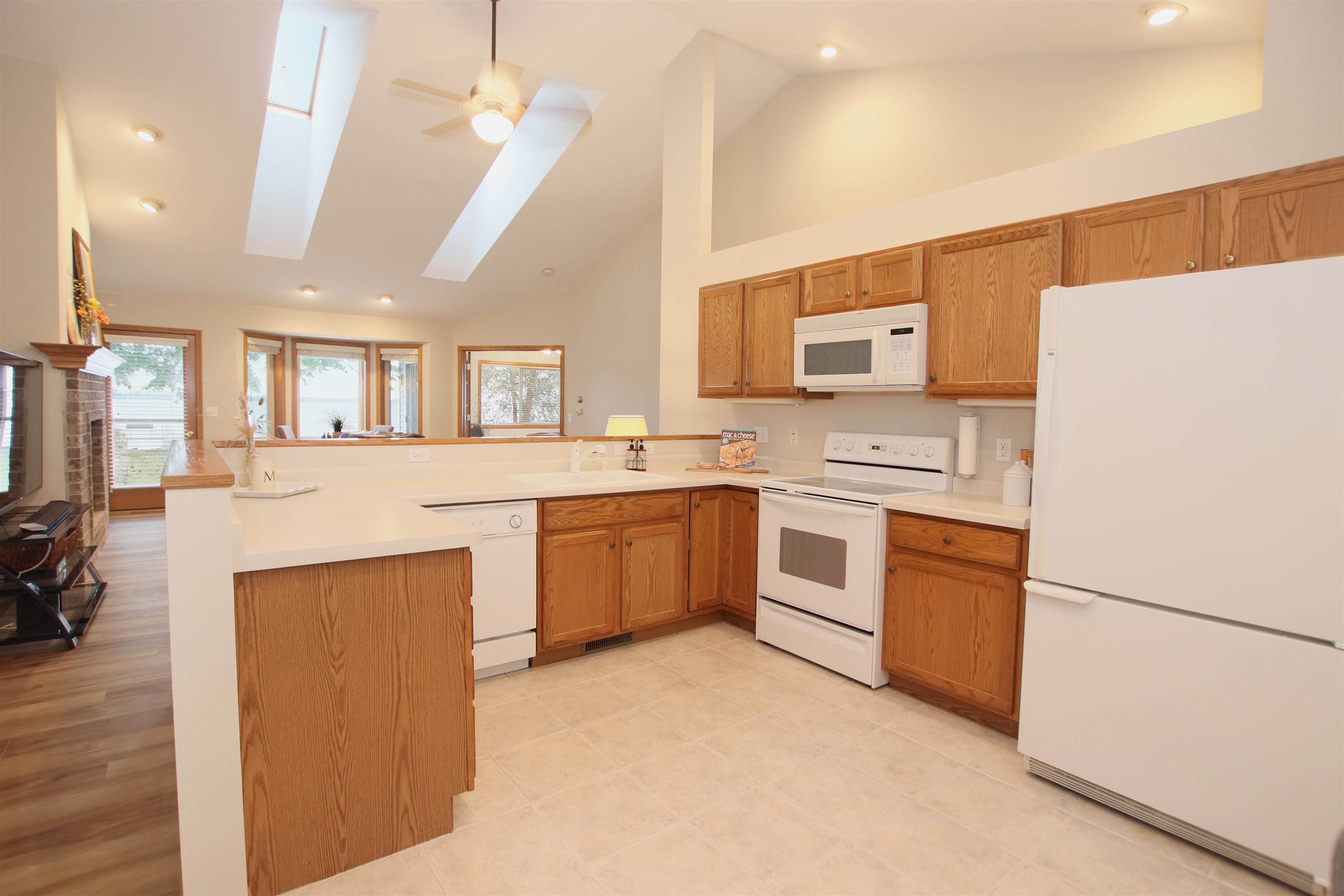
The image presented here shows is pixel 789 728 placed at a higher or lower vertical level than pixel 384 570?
lower

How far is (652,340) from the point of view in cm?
632

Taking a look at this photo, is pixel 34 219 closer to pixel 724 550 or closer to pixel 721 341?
pixel 721 341

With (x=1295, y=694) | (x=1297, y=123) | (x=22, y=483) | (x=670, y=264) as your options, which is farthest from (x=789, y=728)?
(x=22, y=483)

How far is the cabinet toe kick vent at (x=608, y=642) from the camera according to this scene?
3104 millimetres

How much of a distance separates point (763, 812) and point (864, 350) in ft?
6.53

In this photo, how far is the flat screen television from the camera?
3131mm

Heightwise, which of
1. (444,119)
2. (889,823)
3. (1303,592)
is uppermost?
(444,119)

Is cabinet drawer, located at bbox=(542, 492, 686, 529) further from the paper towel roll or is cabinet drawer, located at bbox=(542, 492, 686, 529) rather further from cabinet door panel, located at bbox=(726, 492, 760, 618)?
the paper towel roll

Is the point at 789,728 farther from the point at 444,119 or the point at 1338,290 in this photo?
the point at 444,119

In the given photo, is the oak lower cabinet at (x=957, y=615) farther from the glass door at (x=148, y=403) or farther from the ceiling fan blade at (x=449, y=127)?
the glass door at (x=148, y=403)

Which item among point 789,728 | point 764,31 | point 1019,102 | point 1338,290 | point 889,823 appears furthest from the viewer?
point 764,31

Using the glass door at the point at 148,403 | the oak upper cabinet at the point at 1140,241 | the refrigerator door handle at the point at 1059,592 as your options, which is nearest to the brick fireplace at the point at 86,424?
the glass door at the point at 148,403

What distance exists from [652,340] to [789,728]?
4540 millimetres

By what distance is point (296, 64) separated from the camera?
4.44m
